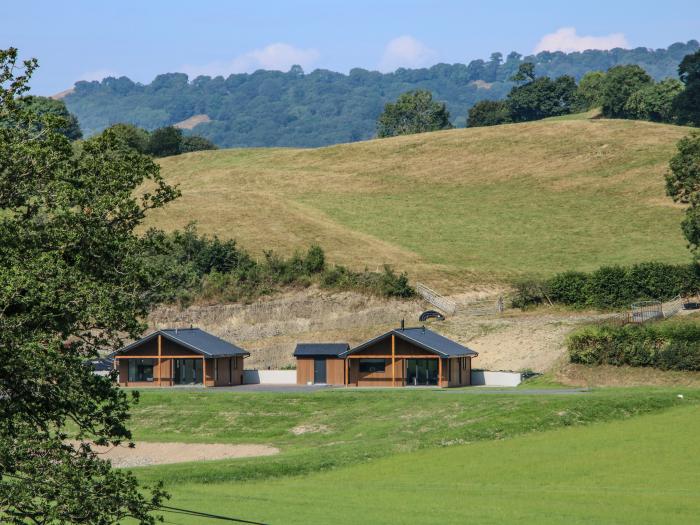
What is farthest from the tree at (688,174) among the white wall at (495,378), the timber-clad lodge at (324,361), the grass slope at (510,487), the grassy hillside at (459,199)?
the grass slope at (510,487)

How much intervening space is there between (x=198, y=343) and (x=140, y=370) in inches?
205

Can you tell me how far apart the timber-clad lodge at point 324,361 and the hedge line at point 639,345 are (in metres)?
8.70

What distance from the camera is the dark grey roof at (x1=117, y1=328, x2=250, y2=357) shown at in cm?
8756

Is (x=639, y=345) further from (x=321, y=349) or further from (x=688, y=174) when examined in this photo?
(x=321, y=349)

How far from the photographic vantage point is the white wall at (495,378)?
83500mm

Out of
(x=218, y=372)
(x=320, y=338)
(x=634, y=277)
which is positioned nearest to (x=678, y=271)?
(x=634, y=277)

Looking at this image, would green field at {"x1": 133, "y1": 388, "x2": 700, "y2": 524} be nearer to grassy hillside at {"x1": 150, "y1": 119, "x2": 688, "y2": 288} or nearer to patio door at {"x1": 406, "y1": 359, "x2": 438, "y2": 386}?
patio door at {"x1": 406, "y1": 359, "x2": 438, "y2": 386}

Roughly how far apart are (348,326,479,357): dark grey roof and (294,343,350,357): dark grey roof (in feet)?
5.22

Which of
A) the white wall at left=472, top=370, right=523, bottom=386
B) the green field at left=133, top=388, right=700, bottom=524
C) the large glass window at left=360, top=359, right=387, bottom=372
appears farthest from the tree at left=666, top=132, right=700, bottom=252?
the green field at left=133, top=388, right=700, bottom=524

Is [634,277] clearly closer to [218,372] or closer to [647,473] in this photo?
[218,372]

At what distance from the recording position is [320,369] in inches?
3487

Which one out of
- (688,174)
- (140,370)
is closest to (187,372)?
(140,370)

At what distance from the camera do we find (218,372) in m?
88.9

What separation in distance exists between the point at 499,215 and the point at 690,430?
83025 millimetres
